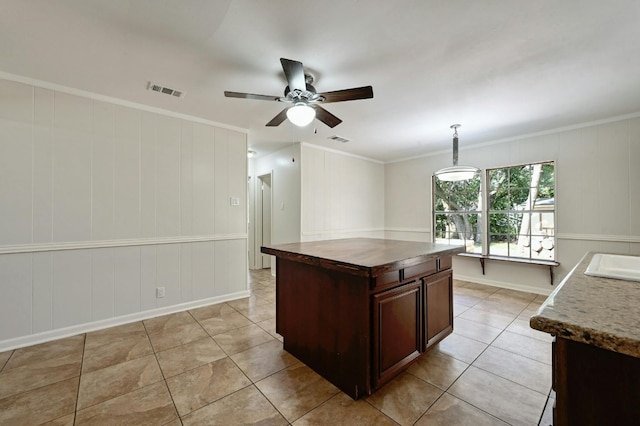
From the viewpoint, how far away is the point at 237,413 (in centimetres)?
167

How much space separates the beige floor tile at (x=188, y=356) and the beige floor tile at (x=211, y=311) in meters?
0.64

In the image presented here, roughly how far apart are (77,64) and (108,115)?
0.71 metres

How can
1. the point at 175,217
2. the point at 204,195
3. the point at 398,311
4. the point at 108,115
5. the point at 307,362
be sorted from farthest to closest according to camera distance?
the point at 204,195 < the point at 175,217 < the point at 108,115 < the point at 307,362 < the point at 398,311

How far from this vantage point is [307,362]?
217 centimetres

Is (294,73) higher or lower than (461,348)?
higher

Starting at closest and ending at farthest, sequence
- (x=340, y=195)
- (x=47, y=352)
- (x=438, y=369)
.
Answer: (x=438, y=369) < (x=47, y=352) < (x=340, y=195)

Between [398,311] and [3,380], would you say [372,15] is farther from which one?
[3,380]

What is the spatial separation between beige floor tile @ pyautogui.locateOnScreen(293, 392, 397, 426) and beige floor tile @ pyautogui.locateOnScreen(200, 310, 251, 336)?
1522mm

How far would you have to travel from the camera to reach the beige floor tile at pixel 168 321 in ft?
9.48

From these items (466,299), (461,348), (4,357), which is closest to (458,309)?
(466,299)

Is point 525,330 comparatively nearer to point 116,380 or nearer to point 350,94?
point 350,94

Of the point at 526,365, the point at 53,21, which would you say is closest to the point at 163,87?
the point at 53,21

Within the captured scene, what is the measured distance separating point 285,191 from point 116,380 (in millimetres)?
3552

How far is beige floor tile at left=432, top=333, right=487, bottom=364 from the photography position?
2.34m
